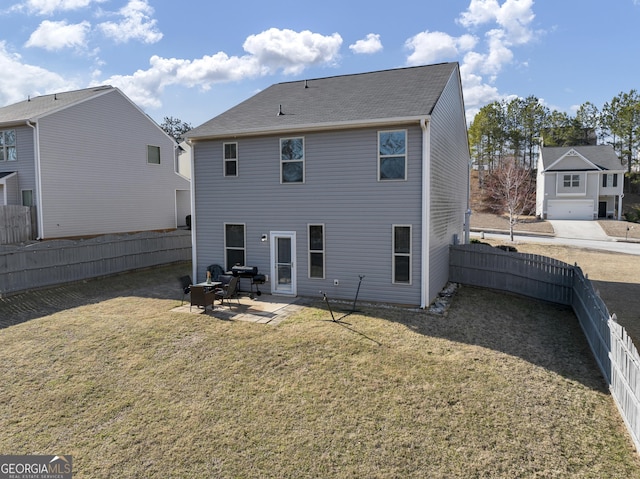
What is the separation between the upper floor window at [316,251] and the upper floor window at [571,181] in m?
39.8

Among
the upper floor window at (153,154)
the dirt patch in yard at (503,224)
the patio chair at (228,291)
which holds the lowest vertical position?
the patio chair at (228,291)

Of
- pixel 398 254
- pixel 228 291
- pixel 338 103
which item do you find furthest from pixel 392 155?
pixel 228 291

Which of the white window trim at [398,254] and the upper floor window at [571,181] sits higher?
the upper floor window at [571,181]

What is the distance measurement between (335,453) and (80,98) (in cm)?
2266

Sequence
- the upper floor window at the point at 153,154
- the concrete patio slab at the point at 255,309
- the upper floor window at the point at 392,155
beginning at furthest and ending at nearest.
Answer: the upper floor window at the point at 153,154
the upper floor window at the point at 392,155
the concrete patio slab at the point at 255,309

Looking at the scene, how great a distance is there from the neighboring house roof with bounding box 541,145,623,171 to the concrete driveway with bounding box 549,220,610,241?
6.68 m

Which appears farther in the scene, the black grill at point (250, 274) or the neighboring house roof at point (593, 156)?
the neighboring house roof at point (593, 156)

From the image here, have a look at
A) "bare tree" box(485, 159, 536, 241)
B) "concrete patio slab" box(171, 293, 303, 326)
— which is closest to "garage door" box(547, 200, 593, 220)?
"bare tree" box(485, 159, 536, 241)

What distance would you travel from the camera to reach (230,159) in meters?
13.3

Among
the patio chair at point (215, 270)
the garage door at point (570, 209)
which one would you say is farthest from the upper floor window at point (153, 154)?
the garage door at point (570, 209)

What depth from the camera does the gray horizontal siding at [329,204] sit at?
1136cm

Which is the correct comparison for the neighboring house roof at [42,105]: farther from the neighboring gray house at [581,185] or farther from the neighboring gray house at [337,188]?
the neighboring gray house at [581,185]

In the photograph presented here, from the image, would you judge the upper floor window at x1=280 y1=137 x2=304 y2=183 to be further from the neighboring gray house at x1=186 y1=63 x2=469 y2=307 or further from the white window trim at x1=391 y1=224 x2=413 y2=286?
the white window trim at x1=391 y1=224 x2=413 y2=286

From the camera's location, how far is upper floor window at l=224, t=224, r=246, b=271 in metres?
13.3
